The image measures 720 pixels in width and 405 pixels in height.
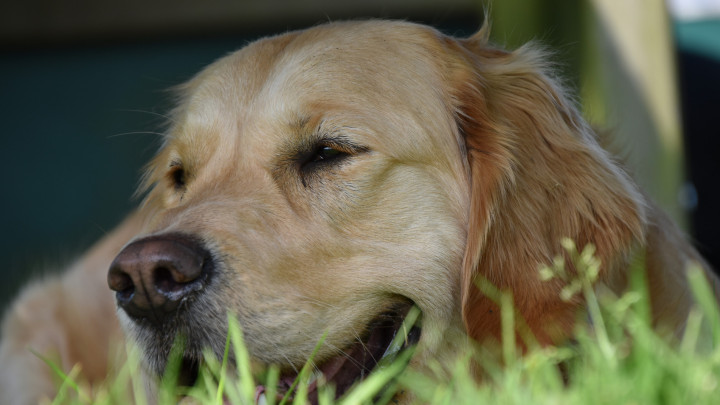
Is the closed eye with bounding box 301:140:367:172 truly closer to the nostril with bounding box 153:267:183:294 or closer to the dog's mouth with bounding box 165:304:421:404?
the dog's mouth with bounding box 165:304:421:404

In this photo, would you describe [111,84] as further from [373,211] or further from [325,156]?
[373,211]

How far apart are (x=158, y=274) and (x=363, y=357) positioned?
2.17 feet

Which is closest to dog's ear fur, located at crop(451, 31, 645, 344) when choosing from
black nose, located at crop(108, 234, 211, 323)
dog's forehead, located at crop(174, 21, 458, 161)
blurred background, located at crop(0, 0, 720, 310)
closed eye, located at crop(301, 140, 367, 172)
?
dog's forehead, located at crop(174, 21, 458, 161)

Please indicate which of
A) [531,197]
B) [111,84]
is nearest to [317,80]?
[531,197]

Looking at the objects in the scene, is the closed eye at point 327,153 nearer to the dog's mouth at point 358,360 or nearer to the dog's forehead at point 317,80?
the dog's forehead at point 317,80

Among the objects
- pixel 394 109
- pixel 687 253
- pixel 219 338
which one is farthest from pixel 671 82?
pixel 219 338

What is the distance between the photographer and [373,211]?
2410mm

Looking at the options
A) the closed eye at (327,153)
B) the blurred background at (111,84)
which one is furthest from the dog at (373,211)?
the blurred background at (111,84)

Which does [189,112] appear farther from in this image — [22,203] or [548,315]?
[22,203]

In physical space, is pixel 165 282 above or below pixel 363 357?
above

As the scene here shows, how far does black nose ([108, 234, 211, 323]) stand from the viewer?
202cm

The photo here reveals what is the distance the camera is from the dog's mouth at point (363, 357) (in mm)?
2277

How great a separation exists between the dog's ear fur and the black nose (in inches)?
31.2

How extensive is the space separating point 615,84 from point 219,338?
3.49m
